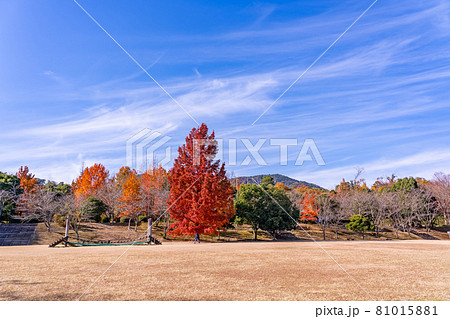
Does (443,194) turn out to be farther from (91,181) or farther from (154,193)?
(91,181)

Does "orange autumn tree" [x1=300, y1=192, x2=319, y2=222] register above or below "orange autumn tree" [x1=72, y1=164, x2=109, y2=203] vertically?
below

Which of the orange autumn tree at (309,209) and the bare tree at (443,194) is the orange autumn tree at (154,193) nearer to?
the orange autumn tree at (309,209)

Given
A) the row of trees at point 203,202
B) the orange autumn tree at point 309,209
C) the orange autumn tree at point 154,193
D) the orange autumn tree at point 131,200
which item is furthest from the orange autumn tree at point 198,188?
the orange autumn tree at point 309,209

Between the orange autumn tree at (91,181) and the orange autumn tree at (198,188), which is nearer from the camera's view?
the orange autumn tree at (198,188)

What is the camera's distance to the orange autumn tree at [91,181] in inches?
1925

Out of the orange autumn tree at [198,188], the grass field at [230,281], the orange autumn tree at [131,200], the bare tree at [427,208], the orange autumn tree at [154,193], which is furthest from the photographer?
the bare tree at [427,208]

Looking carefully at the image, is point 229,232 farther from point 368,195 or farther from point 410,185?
point 410,185

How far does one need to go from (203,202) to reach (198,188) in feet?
5.72

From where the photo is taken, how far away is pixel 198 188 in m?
31.5

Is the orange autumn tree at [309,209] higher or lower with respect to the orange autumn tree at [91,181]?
lower

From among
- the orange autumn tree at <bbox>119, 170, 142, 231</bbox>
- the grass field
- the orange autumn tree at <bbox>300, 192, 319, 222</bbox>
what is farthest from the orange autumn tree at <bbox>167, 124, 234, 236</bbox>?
the grass field

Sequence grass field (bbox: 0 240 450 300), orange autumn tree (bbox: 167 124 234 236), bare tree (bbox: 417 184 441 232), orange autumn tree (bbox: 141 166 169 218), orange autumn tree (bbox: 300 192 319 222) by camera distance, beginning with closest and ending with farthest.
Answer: grass field (bbox: 0 240 450 300), orange autumn tree (bbox: 167 124 234 236), orange autumn tree (bbox: 141 166 169 218), orange autumn tree (bbox: 300 192 319 222), bare tree (bbox: 417 184 441 232)

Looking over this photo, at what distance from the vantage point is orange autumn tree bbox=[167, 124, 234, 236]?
3072cm

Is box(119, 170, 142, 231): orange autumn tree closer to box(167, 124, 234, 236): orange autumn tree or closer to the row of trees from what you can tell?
the row of trees
